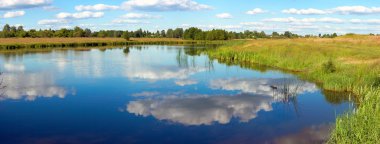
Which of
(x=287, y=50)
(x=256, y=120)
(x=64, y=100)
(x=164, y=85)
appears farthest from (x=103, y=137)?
(x=287, y=50)

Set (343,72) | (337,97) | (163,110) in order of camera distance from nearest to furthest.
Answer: (163,110), (337,97), (343,72)

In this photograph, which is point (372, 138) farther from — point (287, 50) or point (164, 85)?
point (287, 50)

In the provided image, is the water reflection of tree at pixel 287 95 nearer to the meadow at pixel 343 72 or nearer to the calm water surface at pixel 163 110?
the calm water surface at pixel 163 110

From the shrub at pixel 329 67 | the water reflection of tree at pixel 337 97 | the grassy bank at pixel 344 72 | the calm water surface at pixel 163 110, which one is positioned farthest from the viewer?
the shrub at pixel 329 67

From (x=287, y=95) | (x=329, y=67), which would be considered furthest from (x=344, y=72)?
(x=287, y=95)

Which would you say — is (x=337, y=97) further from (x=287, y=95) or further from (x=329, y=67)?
(x=329, y=67)

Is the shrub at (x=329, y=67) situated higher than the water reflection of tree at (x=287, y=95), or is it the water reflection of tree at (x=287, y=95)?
the shrub at (x=329, y=67)

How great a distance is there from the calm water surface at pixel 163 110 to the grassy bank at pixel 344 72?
4.04 feet

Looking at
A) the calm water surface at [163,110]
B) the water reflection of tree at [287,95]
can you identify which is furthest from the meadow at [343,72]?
the water reflection of tree at [287,95]

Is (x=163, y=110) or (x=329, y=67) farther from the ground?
(x=329, y=67)

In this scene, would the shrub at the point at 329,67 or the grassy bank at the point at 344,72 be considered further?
the shrub at the point at 329,67

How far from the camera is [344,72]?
2461 centimetres

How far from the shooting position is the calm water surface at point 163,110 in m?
14.0

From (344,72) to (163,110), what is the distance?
12.3 m
